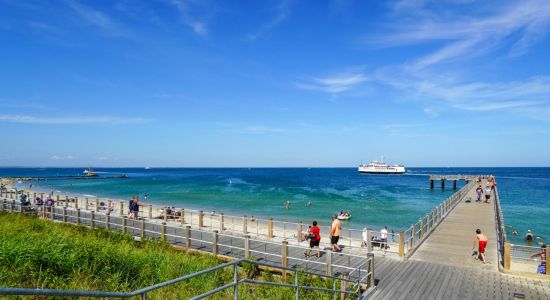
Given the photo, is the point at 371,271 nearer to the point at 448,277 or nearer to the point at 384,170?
the point at 448,277

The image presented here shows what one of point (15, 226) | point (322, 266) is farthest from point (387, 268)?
point (15, 226)

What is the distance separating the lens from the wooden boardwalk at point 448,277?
33.9 ft

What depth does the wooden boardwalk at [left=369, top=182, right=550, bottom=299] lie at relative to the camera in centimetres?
1032

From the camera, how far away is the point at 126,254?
10719mm

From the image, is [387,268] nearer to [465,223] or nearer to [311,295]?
[311,295]

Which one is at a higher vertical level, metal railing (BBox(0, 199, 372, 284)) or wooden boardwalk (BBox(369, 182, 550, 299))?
metal railing (BBox(0, 199, 372, 284))

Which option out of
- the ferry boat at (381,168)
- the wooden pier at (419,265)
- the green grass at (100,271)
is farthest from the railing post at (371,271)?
the ferry boat at (381,168)

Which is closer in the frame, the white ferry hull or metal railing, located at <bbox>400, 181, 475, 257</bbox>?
metal railing, located at <bbox>400, 181, 475, 257</bbox>

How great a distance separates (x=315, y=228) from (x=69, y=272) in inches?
343

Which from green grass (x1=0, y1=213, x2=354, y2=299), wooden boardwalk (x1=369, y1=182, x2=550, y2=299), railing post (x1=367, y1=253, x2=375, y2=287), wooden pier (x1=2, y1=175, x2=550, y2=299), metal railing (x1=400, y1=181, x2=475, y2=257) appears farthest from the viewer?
metal railing (x1=400, y1=181, x2=475, y2=257)

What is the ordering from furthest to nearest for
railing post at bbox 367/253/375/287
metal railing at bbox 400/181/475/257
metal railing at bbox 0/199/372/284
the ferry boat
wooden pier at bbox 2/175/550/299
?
the ferry boat
metal railing at bbox 400/181/475/257
metal railing at bbox 0/199/372/284
railing post at bbox 367/253/375/287
wooden pier at bbox 2/175/550/299

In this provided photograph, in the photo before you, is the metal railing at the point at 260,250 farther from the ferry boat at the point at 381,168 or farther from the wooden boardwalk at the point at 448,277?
the ferry boat at the point at 381,168

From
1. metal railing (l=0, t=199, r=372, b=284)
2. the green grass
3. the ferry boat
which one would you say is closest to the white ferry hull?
the ferry boat

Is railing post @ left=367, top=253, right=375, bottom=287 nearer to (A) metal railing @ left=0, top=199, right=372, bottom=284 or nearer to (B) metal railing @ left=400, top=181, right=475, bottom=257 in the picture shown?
(A) metal railing @ left=0, top=199, right=372, bottom=284
